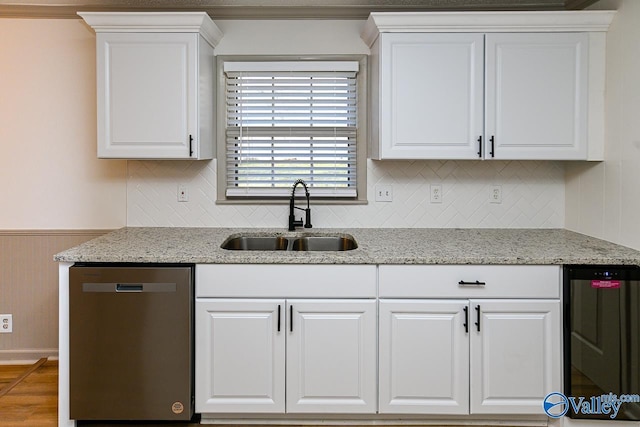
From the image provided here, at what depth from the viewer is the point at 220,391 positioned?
251cm

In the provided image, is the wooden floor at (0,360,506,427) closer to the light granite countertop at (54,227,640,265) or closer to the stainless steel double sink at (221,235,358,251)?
the light granite countertop at (54,227,640,265)

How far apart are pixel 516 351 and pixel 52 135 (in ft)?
9.72

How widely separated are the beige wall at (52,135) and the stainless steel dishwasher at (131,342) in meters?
1.00

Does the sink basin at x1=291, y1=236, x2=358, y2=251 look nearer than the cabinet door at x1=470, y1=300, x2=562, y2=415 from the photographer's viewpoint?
No

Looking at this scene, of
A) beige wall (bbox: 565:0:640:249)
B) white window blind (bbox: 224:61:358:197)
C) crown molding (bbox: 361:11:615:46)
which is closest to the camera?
beige wall (bbox: 565:0:640:249)

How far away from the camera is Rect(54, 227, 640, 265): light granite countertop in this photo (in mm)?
2426

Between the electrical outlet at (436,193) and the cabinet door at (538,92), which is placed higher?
the cabinet door at (538,92)

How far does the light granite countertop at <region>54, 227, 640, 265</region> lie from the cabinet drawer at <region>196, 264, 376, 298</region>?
0.04 meters

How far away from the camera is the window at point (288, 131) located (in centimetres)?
326

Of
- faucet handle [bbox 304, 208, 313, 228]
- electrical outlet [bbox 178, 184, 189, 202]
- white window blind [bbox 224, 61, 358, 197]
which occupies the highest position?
white window blind [bbox 224, 61, 358, 197]
